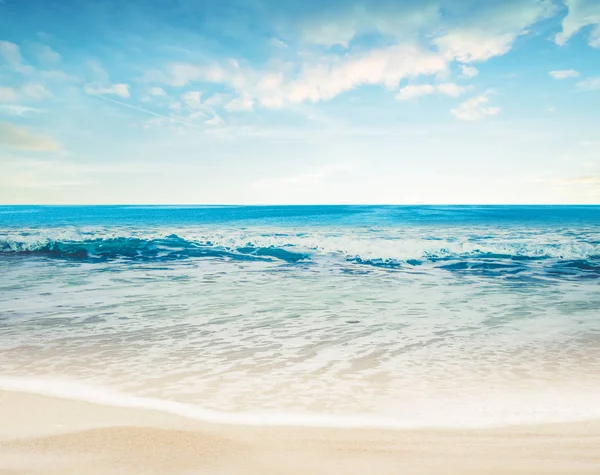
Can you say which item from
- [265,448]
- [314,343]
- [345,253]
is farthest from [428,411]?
[345,253]

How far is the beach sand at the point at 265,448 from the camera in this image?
143 inches

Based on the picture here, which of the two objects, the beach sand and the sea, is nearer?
the beach sand

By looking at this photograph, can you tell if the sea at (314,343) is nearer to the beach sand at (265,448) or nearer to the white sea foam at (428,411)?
the white sea foam at (428,411)

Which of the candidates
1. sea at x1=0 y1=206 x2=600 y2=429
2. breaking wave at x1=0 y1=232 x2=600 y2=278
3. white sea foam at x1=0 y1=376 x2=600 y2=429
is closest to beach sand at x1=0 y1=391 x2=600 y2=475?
white sea foam at x1=0 y1=376 x2=600 y2=429

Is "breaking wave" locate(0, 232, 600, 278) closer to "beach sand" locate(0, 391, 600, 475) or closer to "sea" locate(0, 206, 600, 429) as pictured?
"sea" locate(0, 206, 600, 429)

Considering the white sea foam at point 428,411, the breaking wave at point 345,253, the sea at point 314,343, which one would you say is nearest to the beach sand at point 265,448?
the white sea foam at point 428,411

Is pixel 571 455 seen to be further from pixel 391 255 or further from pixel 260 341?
pixel 391 255

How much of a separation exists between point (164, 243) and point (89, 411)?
897 inches

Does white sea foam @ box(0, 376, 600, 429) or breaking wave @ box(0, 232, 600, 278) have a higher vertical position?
breaking wave @ box(0, 232, 600, 278)

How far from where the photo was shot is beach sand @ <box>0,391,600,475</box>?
363 cm

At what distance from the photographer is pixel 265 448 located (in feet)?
13.3

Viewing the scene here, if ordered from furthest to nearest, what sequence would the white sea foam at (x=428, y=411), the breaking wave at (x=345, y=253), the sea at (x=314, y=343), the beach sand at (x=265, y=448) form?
the breaking wave at (x=345, y=253)
the sea at (x=314, y=343)
the white sea foam at (x=428, y=411)
the beach sand at (x=265, y=448)

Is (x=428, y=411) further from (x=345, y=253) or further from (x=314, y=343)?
(x=345, y=253)

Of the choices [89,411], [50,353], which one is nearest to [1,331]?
[50,353]
